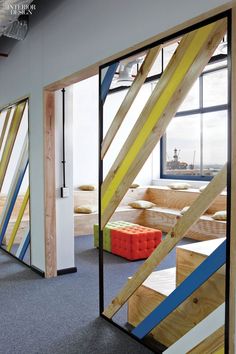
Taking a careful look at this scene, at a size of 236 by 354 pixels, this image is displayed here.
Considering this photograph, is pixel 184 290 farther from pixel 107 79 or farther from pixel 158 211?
pixel 158 211

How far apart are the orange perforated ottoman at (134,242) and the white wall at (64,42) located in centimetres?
124

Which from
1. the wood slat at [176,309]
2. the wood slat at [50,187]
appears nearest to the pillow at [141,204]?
the wood slat at [50,187]

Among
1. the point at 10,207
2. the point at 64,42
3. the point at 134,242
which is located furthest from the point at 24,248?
the point at 64,42

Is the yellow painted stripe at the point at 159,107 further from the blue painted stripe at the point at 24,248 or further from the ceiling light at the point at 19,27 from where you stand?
the ceiling light at the point at 19,27

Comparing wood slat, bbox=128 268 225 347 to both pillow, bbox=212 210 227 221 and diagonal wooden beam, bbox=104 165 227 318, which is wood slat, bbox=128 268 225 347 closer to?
diagonal wooden beam, bbox=104 165 227 318

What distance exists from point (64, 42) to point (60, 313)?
2736 mm

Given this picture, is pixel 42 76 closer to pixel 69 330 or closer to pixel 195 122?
pixel 69 330

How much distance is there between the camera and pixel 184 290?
2.60 m

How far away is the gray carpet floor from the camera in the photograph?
9.27 feet

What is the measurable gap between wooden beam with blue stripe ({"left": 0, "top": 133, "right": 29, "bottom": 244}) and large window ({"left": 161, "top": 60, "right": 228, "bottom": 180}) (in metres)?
3.88

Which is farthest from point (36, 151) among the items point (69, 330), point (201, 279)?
point (201, 279)

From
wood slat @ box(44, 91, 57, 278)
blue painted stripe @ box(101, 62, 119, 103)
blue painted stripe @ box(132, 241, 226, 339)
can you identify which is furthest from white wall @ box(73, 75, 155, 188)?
blue painted stripe @ box(132, 241, 226, 339)

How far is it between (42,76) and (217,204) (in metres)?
3.82

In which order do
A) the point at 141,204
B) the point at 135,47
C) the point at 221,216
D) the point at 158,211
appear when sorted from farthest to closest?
the point at 141,204 → the point at 158,211 → the point at 221,216 → the point at 135,47
